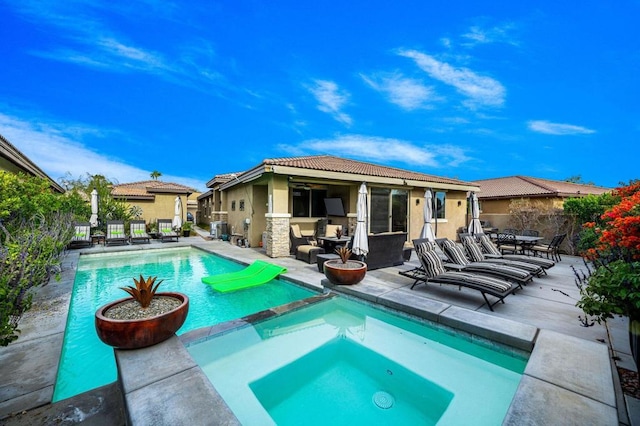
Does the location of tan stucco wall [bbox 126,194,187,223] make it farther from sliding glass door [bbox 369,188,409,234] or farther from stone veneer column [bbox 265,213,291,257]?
sliding glass door [bbox 369,188,409,234]

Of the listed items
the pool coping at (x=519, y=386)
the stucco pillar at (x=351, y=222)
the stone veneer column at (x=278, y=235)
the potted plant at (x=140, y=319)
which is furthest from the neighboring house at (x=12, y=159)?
the stucco pillar at (x=351, y=222)

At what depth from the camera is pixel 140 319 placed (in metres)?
3.01

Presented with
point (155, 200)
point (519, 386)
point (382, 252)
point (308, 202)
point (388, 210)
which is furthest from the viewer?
point (155, 200)

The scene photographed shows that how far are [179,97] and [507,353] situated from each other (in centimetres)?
2486

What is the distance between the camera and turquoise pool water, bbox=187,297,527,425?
9.35ft

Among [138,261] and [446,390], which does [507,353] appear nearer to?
[446,390]

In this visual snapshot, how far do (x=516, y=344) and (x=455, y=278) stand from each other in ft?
6.31

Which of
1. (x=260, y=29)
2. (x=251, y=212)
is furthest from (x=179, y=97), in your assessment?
(x=251, y=212)

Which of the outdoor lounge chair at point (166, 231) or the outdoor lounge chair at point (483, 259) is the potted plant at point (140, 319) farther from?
the outdoor lounge chair at point (166, 231)

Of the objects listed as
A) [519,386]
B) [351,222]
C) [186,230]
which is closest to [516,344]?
[519,386]

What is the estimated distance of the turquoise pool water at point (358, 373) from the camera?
2850 mm

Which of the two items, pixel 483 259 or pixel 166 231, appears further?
pixel 166 231

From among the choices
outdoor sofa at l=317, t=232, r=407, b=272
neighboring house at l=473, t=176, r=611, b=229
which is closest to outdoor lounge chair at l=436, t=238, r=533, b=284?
outdoor sofa at l=317, t=232, r=407, b=272

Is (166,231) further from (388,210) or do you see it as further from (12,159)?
(388,210)
